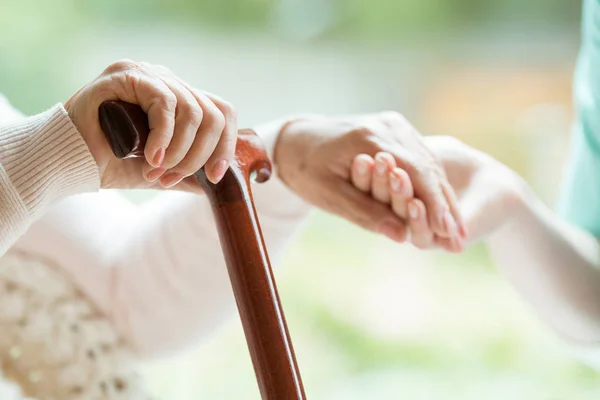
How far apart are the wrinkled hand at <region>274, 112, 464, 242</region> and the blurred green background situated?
3.94ft

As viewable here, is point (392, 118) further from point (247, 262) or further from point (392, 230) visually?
point (247, 262)

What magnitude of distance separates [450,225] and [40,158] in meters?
0.39

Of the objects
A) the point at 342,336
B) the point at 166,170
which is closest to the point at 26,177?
the point at 166,170

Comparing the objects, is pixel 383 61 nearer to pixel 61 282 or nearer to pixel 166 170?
pixel 61 282

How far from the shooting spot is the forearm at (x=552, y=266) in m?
1.00

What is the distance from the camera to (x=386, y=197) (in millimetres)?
836

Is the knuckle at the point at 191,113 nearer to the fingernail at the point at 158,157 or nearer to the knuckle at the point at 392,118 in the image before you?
the fingernail at the point at 158,157

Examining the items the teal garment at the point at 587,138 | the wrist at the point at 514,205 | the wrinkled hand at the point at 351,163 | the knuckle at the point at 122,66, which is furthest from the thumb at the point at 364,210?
the teal garment at the point at 587,138

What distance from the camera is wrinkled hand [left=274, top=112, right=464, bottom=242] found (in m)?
0.82

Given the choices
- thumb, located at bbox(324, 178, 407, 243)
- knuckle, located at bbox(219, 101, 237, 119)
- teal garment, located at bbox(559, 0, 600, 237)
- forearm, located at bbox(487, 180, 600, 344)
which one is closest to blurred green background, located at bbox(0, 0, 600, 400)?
teal garment, located at bbox(559, 0, 600, 237)

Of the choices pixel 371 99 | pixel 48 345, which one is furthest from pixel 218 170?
pixel 371 99

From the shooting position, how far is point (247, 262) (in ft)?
2.00

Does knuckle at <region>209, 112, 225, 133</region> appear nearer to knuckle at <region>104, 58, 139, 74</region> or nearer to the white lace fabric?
knuckle at <region>104, 58, 139, 74</region>

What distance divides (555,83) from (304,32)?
689 millimetres
